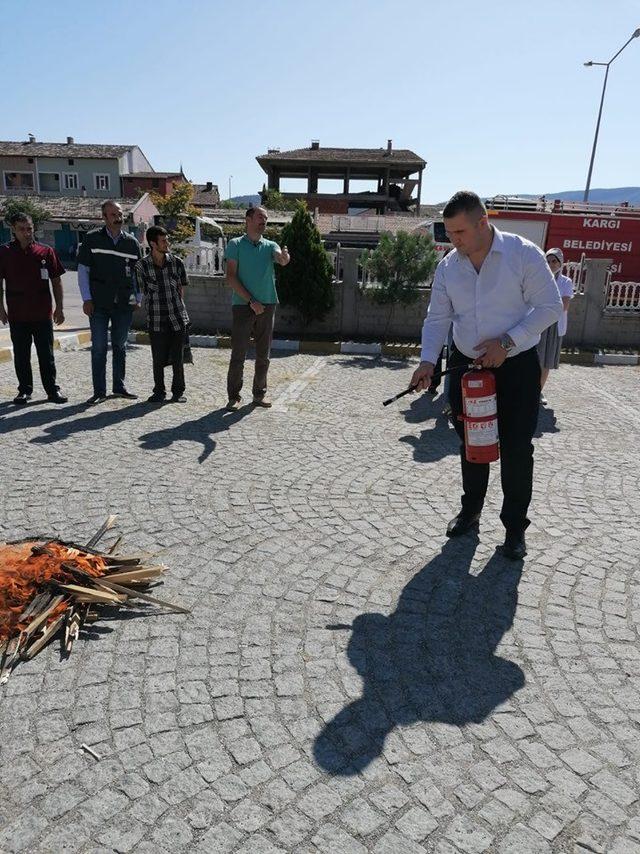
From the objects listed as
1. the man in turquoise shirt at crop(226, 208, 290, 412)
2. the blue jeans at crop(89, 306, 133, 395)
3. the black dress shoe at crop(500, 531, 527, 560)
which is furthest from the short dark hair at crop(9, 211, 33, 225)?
the black dress shoe at crop(500, 531, 527, 560)

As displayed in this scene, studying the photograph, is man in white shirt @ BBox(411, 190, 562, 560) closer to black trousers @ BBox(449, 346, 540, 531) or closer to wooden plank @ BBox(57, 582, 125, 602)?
black trousers @ BBox(449, 346, 540, 531)

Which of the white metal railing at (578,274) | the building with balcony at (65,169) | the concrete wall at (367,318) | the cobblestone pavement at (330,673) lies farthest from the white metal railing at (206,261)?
the building with balcony at (65,169)

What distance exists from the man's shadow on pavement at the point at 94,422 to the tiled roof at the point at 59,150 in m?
60.4

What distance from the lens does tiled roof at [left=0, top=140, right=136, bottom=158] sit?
2357 inches

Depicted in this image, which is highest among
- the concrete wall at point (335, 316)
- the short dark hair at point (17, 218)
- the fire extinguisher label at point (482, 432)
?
the short dark hair at point (17, 218)

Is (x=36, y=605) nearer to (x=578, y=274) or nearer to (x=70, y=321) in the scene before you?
(x=578, y=274)

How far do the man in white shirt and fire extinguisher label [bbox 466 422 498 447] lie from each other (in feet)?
0.39

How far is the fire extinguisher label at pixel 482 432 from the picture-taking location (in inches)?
148

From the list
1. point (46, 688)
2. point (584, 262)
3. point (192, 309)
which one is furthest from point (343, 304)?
Result: point (46, 688)

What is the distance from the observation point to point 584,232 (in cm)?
1611

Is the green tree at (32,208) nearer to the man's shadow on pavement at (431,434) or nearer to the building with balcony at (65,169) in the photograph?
the building with balcony at (65,169)

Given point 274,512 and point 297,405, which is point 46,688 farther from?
point 297,405

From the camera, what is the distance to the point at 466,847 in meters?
2.09

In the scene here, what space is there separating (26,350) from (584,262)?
1070 centimetres
